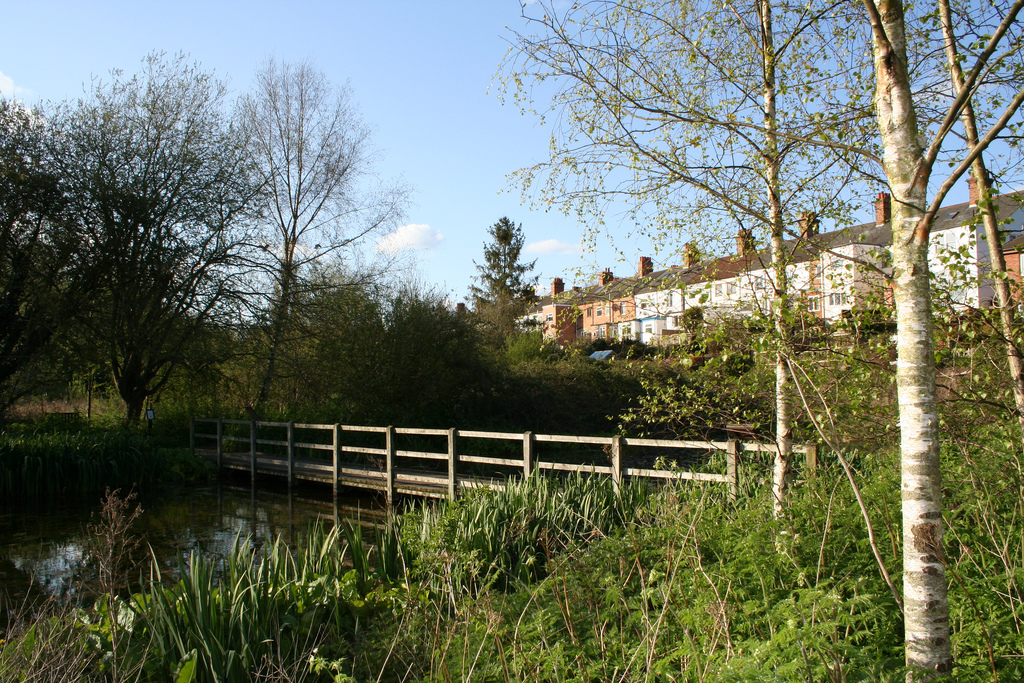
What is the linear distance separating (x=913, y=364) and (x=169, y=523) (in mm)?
10323

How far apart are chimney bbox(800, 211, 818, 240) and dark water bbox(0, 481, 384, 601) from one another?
5275 millimetres

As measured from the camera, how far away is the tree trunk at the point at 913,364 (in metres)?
2.43

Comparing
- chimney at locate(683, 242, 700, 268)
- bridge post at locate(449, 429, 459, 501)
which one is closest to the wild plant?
chimney at locate(683, 242, 700, 268)

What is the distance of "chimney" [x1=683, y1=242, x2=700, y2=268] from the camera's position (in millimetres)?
4859

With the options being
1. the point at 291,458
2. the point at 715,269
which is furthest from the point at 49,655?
Result: the point at 291,458

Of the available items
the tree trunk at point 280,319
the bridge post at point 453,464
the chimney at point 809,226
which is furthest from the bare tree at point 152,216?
the chimney at point 809,226

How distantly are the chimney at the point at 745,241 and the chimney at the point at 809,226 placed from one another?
0.32 metres

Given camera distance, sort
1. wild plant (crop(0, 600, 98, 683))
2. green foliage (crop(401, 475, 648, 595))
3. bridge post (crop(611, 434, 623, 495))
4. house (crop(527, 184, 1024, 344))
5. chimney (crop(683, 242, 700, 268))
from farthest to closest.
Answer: bridge post (crop(611, 434, 623, 495))
chimney (crop(683, 242, 700, 268))
green foliage (crop(401, 475, 648, 595))
house (crop(527, 184, 1024, 344))
wild plant (crop(0, 600, 98, 683))

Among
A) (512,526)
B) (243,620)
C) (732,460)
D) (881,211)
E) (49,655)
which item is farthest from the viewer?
(732,460)

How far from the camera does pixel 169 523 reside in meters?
10.2

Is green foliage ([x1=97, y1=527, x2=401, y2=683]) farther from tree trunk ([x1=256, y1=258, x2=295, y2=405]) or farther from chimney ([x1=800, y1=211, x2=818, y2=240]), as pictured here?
tree trunk ([x1=256, y1=258, x2=295, y2=405])

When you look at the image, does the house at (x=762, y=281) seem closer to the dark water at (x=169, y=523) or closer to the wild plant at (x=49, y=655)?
the wild plant at (x=49, y=655)

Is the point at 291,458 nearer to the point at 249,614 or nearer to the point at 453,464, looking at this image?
the point at 453,464

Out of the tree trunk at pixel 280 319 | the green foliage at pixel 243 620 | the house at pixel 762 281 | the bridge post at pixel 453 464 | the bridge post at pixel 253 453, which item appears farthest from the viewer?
the tree trunk at pixel 280 319
